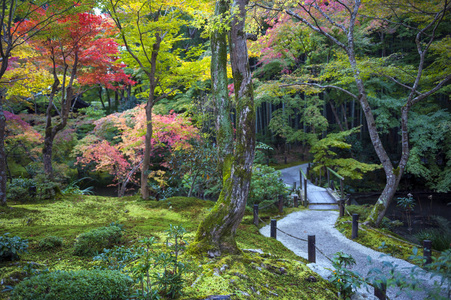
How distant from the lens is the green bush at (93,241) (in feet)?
11.3

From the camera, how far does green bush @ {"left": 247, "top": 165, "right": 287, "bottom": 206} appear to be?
338 inches

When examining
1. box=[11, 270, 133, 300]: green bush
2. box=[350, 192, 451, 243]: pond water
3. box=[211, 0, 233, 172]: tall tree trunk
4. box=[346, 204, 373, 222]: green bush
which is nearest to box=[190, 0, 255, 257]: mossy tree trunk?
box=[211, 0, 233, 172]: tall tree trunk

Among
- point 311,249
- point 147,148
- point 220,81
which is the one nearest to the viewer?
point 220,81

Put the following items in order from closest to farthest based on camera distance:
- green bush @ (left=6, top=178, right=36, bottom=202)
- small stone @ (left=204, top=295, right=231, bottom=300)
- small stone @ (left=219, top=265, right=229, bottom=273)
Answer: small stone @ (left=204, top=295, right=231, bottom=300) → small stone @ (left=219, top=265, right=229, bottom=273) → green bush @ (left=6, top=178, right=36, bottom=202)

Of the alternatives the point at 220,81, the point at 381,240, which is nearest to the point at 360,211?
the point at 381,240

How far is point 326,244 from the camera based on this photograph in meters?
6.36

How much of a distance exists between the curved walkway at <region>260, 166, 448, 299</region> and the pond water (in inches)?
105

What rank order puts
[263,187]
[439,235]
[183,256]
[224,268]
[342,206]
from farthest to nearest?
[263,187]
[342,206]
[439,235]
[183,256]
[224,268]

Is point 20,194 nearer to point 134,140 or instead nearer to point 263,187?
point 134,140

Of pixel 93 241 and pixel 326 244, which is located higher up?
pixel 93 241

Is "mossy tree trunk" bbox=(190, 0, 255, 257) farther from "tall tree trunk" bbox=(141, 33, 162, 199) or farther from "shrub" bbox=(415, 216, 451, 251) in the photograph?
"shrub" bbox=(415, 216, 451, 251)

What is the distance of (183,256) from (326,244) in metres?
4.21

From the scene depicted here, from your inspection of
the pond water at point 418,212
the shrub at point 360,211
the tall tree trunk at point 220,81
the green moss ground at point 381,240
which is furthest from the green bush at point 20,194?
the pond water at point 418,212

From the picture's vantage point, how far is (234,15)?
4043 mm
